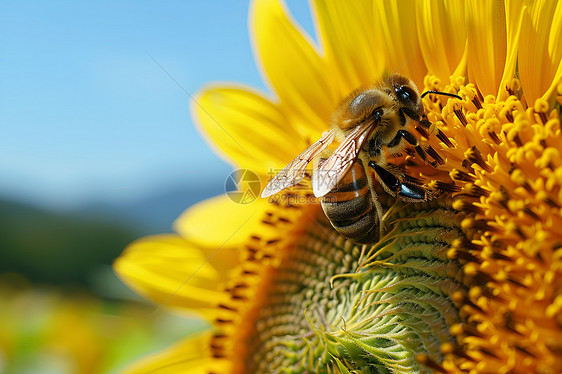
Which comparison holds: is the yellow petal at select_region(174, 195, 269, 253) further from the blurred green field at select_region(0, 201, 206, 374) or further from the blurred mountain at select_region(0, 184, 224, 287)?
the blurred mountain at select_region(0, 184, 224, 287)

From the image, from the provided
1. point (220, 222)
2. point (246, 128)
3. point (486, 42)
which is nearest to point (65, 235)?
point (220, 222)

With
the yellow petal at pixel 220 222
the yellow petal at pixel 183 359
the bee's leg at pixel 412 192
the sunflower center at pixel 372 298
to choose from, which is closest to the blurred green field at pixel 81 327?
the yellow petal at pixel 183 359

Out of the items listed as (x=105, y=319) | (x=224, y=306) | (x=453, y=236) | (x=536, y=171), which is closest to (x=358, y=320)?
(x=453, y=236)

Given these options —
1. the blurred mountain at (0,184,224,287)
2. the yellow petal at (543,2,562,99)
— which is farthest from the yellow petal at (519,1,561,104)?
the blurred mountain at (0,184,224,287)

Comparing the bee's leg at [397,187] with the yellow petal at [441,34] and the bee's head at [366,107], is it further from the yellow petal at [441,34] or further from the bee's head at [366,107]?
the yellow petal at [441,34]

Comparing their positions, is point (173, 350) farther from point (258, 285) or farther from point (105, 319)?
point (105, 319)
